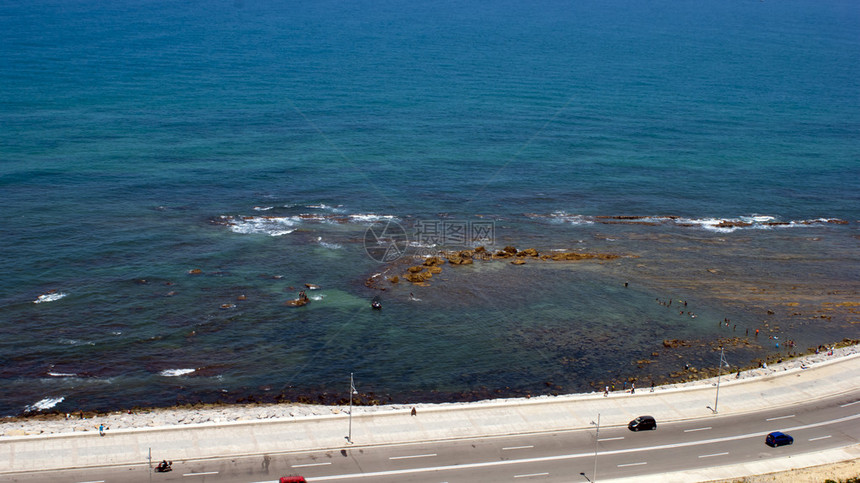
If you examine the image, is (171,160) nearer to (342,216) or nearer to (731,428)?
(342,216)

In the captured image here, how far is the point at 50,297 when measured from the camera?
93750 mm

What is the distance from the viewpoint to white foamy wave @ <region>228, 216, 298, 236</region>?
4713 inches

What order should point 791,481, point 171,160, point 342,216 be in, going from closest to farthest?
1. point 791,481
2. point 342,216
3. point 171,160

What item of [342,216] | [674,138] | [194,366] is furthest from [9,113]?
[674,138]

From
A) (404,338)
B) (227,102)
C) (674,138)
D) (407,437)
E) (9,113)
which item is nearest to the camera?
(407,437)

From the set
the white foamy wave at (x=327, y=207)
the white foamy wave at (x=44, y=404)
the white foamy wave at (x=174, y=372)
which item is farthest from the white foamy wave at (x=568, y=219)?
the white foamy wave at (x=44, y=404)

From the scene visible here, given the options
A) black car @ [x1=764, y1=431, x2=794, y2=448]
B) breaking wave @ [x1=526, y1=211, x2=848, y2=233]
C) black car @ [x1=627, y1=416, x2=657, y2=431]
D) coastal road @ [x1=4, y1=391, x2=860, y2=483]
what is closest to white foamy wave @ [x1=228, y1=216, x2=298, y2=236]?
breaking wave @ [x1=526, y1=211, x2=848, y2=233]

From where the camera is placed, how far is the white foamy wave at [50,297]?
9281 cm

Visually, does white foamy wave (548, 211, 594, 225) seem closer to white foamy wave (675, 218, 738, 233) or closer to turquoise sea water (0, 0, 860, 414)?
turquoise sea water (0, 0, 860, 414)

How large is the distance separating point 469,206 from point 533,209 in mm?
11919

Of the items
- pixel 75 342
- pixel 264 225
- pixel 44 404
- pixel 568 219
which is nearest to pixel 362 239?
pixel 264 225

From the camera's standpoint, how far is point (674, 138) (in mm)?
184750

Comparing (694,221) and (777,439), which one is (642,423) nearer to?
(777,439)

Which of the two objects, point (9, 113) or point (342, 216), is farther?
point (9, 113)
